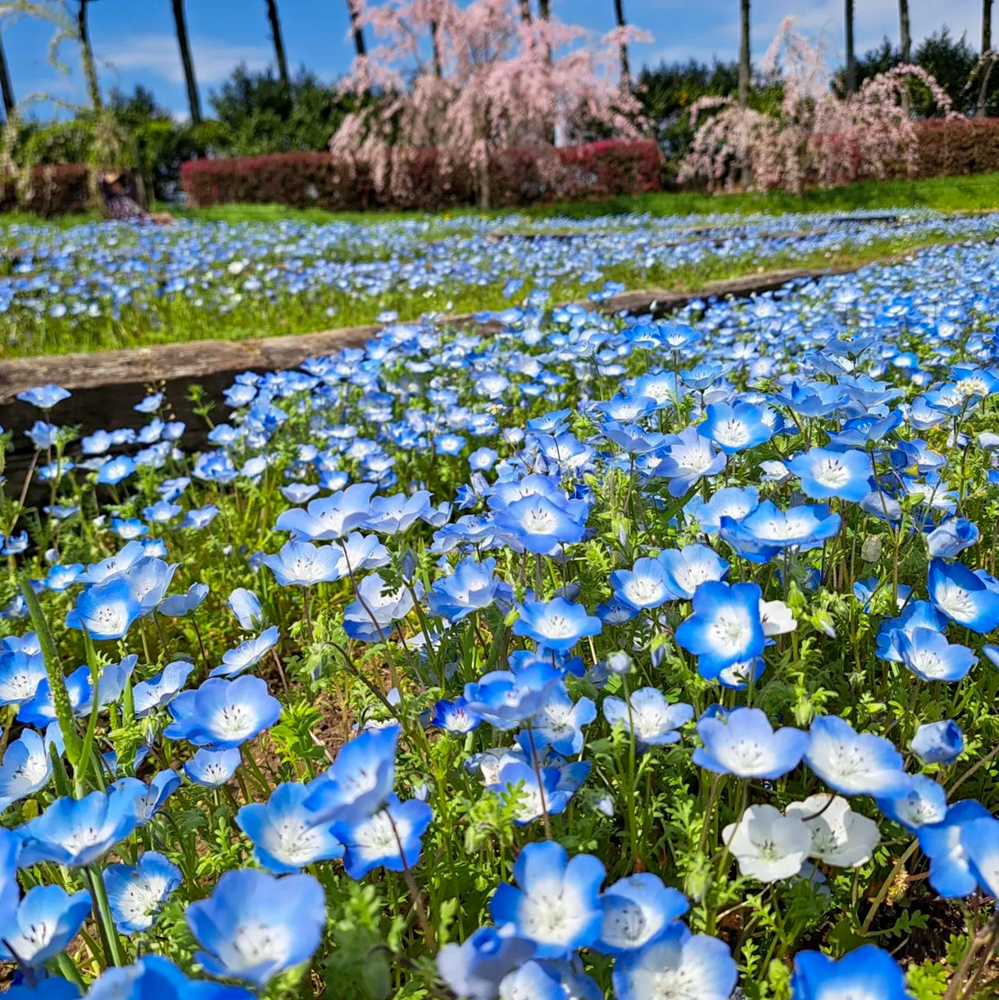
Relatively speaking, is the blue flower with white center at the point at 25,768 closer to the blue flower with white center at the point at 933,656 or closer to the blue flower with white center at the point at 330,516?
the blue flower with white center at the point at 330,516

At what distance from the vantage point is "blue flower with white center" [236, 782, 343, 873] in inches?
35.6

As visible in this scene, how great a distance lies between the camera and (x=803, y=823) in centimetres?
97

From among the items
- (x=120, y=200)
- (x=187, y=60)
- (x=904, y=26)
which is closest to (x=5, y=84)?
(x=187, y=60)

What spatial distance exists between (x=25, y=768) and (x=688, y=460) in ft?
3.85

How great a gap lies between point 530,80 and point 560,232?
9.76 meters

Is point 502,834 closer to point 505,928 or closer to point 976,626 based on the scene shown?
point 505,928

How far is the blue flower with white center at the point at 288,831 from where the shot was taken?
0.90 m

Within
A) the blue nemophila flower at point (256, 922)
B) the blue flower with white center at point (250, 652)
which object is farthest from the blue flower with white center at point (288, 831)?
the blue flower with white center at point (250, 652)

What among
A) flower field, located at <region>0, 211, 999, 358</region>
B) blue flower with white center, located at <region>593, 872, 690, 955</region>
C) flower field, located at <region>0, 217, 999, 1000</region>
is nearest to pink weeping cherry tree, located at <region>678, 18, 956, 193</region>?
flower field, located at <region>0, 211, 999, 358</region>

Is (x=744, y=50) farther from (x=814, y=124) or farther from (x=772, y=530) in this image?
(x=772, y=530)

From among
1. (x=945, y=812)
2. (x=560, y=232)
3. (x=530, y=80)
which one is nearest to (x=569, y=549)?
(x=945, y=812)

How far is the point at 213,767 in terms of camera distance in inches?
47.9

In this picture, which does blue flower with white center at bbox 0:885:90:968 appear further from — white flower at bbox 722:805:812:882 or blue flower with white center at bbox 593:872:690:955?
white flower at bbox 722:805:812:882

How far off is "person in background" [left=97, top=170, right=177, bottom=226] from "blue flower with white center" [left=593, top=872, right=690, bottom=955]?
606 inches
